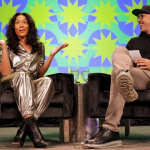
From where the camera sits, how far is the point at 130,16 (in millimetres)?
5125

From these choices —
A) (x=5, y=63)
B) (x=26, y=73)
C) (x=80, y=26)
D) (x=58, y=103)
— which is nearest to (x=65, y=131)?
(x=58, y=103)

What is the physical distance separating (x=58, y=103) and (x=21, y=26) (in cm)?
78

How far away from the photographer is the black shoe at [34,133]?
2488mm

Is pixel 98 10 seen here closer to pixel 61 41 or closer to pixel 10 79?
pixel 61 41

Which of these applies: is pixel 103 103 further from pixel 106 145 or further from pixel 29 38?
pixel 29 38

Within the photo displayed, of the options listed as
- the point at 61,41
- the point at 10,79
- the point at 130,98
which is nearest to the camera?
the point at 130,98

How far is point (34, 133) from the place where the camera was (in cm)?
251

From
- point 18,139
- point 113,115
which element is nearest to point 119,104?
point 113,115

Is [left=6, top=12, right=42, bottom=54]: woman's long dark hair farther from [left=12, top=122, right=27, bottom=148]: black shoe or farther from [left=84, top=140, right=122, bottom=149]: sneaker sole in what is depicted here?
[left=84, top=140, right=122, bottom=149]: sneaker sole

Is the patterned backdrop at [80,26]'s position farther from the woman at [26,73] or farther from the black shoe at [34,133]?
the black shoe at [34,133]

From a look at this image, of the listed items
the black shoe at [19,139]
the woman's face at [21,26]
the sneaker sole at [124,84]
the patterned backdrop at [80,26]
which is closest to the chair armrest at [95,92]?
the sneaker sole at [124,84]

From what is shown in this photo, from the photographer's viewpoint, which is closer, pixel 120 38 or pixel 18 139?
pixel 18 139

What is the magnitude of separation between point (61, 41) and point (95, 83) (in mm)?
2273

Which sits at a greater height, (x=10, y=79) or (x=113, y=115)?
(x=10, y=79)
